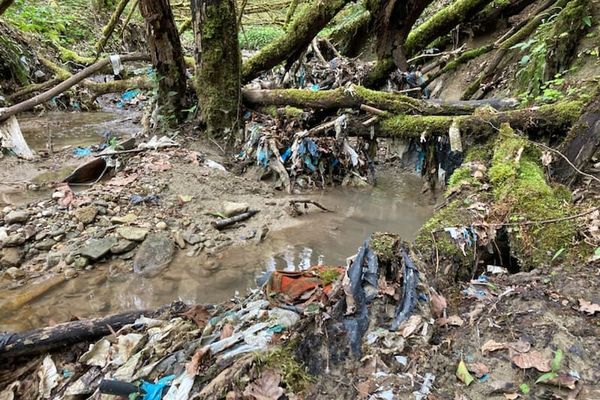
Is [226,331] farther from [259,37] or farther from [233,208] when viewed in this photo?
[259,37]

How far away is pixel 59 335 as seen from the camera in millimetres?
2539

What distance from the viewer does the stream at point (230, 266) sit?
3.49 m

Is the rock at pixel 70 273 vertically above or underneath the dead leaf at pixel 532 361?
underneath

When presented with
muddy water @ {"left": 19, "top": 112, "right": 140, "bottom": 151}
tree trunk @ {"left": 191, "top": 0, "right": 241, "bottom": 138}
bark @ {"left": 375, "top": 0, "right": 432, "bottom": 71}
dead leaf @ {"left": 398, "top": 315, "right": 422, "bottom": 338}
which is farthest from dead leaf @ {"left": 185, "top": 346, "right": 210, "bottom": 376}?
muddy water @ {"left": 19, "top": 112, "right": 140, "bottom": 151}

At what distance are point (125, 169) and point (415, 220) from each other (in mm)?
3853

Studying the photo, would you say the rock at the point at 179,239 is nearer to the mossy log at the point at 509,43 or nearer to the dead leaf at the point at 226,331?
the dead leaf at the point at 226,331

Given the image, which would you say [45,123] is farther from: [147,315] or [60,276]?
[147,315]

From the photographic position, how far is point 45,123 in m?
8.90

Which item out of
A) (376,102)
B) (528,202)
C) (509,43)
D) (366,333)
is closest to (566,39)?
(509,43)

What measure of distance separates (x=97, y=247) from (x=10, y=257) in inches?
30.2

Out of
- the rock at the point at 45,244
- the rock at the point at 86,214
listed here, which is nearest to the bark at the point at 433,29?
the rock at the point at 86,214

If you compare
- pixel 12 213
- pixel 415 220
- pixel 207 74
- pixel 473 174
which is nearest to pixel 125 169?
pixel 12 213

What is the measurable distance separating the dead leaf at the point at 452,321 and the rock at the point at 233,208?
3037mm

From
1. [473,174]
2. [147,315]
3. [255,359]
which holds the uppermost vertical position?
[473,174]
